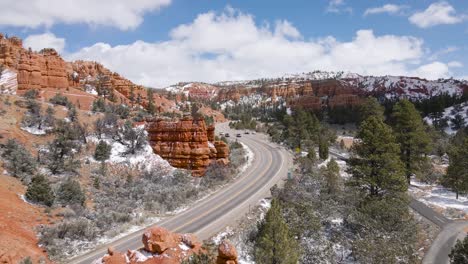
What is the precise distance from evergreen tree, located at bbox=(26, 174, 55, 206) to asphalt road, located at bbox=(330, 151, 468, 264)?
86.8ft

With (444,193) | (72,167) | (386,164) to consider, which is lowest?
(444,193)

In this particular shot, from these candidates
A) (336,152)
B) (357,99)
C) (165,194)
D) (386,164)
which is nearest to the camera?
(386,164)

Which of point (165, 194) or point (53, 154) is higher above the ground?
point (53, 154)

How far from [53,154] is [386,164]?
30.2 metres

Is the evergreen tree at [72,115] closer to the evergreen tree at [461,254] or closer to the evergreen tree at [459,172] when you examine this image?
the evergreen tree at [461,254]

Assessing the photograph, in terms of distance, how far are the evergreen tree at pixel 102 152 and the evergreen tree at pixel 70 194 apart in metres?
9.30

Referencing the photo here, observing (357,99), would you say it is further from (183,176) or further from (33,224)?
(33,224)

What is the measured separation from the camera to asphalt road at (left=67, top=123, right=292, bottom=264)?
22.4m

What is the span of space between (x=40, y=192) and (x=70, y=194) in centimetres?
222

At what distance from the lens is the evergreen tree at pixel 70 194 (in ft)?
85.6

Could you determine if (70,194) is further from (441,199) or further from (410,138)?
(441,199)

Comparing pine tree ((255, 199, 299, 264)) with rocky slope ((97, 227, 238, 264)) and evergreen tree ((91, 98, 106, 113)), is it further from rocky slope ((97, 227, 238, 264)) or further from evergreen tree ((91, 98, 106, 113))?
evergreen tree ((91, 98, 106, 113))

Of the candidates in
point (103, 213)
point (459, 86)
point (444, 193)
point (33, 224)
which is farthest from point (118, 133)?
point (459, 86)

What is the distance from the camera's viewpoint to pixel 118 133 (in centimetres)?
4153
